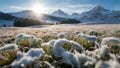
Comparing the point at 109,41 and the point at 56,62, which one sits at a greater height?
the point at 109,41

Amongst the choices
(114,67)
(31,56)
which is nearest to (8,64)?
(31,56)

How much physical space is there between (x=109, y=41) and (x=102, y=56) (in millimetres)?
1042

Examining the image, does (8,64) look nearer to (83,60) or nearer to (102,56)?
(83,60)

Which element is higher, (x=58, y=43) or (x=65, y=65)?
(x=58, y=43)

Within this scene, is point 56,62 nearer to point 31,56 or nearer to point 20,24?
point 31,56

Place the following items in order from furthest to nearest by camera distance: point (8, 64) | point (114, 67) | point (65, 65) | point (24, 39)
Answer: point (24, 39) < point (8, 64) < point (65, 65) < point (114, 67)

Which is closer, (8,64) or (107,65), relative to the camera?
(107,65)

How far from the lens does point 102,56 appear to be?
4.83 m

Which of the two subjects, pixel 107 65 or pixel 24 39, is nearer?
pixel 107 65

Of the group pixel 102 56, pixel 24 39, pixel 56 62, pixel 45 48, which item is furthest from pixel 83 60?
pixel 24 39

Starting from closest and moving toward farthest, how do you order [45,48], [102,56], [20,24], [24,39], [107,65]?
[107,65], [102,56], [45,48], [24,39], [20,24]

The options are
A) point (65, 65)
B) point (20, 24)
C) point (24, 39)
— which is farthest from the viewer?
point (20, 24)

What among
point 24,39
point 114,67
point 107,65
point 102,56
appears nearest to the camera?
point 114,67

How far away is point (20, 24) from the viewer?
121 m
